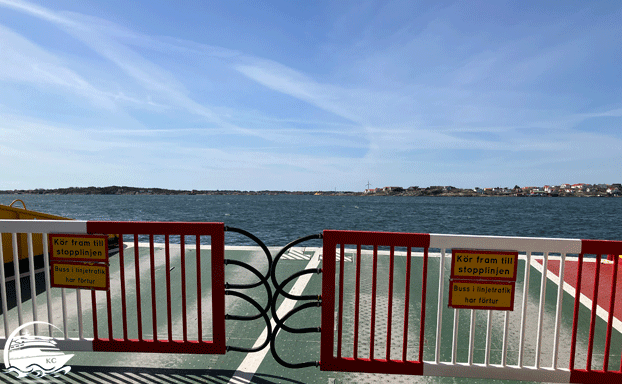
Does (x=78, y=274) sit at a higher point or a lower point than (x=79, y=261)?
lower

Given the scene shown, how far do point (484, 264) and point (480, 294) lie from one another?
0.29 metres

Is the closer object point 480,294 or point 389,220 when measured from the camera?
point 480,294

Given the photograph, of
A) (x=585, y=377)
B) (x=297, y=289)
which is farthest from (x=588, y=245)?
(x=297, y=289)

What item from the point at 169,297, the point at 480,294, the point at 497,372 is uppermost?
the point at 480,294

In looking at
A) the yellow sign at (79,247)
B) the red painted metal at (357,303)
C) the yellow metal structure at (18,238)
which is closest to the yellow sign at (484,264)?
the red painted metal at (357,303)

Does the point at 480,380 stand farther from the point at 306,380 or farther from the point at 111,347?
the point at 111,347

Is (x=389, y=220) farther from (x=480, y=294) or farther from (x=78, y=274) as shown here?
(x=78, y=274)

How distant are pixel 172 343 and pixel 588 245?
4.00m

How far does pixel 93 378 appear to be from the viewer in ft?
9.93

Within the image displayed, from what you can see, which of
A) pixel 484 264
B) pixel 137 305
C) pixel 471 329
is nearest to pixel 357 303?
pixel 471 329

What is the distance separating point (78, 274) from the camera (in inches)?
126

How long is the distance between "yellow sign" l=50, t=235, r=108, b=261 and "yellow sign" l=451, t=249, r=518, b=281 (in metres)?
3.27


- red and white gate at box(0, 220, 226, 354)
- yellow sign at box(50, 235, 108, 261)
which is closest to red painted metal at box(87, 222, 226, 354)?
red and white gate at box(0, 220, 226, 354)

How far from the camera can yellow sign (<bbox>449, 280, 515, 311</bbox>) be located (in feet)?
9.60
